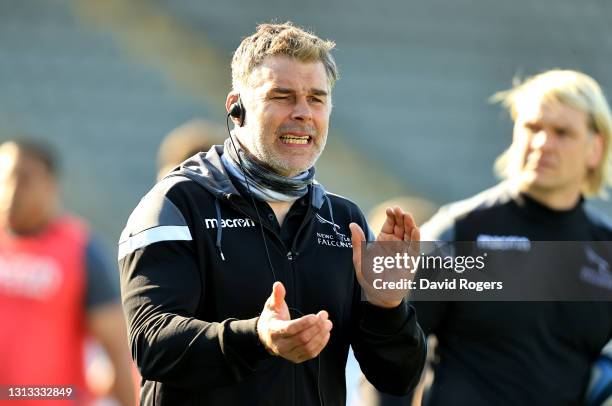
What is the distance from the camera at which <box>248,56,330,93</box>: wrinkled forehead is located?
286 centimetres

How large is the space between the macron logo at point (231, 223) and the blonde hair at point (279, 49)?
15.8 inches

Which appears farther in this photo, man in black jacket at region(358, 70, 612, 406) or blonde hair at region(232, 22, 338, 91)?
man in black jacket at region(358, 70, 612, 406)

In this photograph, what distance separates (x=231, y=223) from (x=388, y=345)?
50cm

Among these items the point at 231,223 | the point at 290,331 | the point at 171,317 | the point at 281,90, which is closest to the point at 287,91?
the point at 281,90

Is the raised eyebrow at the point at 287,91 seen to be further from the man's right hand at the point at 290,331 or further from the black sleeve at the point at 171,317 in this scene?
the man's right hand at the point at 290,331

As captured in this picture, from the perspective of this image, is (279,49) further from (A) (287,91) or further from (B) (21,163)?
(B) (21,163)

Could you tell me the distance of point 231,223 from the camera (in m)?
2.77

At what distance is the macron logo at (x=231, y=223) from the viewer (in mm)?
2742

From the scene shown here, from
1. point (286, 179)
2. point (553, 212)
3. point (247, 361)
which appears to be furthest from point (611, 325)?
point (247, 361)

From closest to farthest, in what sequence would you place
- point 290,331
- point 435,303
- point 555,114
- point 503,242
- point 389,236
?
point 290,331 < point 389,236 < point 435,303 < point 503,242 < point 555,114

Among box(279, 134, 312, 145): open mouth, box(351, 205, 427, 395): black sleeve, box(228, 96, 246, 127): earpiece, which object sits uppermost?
box(228, 96, 246, 127): earpiece

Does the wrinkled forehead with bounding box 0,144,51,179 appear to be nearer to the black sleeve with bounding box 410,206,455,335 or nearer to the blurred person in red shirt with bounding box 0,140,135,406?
the blurred person in red shirt with bounding box 0,140,135,406

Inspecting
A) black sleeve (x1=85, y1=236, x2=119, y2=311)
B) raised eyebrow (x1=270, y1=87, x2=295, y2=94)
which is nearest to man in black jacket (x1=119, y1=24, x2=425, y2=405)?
raised eyebrow (x1=270, y1=87, x2=295, y2=94)

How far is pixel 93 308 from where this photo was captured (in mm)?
4141
